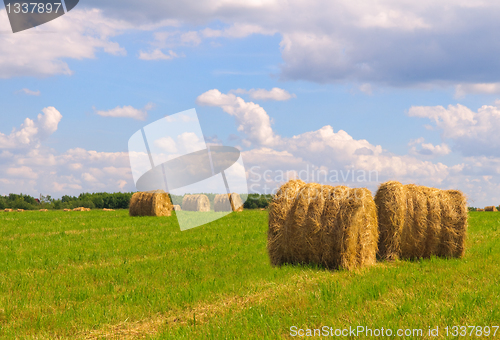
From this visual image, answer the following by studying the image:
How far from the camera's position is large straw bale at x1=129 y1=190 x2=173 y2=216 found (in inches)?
1094

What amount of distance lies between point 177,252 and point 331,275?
5441 mm

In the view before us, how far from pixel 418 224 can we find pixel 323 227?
3281 mm

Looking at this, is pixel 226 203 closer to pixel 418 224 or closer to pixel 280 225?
pixel 418 224

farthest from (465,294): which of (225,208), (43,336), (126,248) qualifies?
(225,208)

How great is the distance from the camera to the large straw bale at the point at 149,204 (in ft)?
91.2

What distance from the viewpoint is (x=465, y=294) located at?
7066 millimetres

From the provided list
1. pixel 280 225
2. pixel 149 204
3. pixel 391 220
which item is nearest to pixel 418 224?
pixel 391 220

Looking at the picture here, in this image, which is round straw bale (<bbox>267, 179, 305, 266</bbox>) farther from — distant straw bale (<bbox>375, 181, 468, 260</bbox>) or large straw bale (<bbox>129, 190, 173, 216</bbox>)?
large straw bale (<bbox>129, 190, 173, 216</bbox>)

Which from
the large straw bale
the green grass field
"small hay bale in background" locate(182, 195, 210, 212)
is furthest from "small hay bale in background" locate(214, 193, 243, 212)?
the green grass field

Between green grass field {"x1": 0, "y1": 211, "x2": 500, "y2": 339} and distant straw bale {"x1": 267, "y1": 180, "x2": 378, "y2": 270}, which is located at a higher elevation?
distant straw bale {"x1": 267, "y1": 180, "x2": 378, "y2": 270}

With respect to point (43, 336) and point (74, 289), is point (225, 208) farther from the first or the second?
point (43, 336)

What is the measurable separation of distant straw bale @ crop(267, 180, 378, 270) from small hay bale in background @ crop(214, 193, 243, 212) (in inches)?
955

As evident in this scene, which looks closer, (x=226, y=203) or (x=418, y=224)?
(x=418, y=224)

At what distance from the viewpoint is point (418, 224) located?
1115 cm
